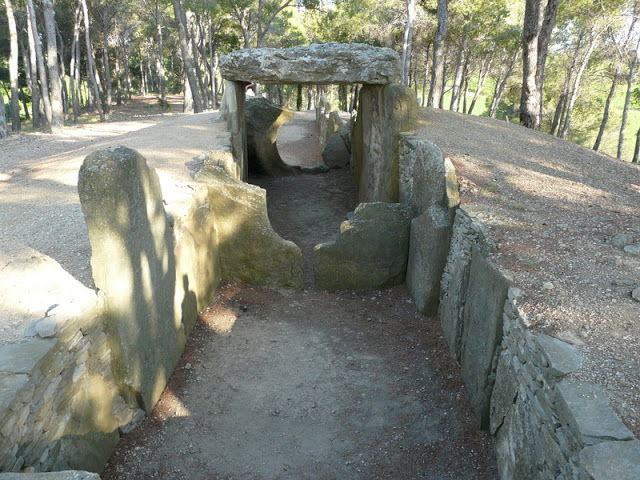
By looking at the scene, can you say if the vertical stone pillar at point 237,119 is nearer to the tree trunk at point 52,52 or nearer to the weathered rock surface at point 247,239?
the weathered rock surface at point 247,239

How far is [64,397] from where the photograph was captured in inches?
137

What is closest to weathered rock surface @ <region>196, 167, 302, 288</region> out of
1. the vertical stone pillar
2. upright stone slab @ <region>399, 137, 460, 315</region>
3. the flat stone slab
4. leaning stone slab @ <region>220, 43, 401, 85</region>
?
upright stone slab @ <region>399, 137, 460, 315</region>

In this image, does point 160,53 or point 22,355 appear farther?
point 160,53

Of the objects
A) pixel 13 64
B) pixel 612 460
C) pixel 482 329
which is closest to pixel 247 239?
pixel 482 329

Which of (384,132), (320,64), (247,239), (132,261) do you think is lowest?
(247,239)

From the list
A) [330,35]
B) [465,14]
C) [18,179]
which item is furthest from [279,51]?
[330,35]

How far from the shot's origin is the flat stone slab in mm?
3076

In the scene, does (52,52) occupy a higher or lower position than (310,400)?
higher

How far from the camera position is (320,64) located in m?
8.70

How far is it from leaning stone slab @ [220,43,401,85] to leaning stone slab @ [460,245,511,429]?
15.4ft

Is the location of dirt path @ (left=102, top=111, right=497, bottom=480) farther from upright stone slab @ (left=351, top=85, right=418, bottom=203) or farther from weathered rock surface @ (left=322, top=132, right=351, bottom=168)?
weathered rock surface @ (left=322, top=132, right=351, bottom=168)

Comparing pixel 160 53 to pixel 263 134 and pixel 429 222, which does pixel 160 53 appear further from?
pixel 429 222

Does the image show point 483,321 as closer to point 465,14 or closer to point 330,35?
point 465,14

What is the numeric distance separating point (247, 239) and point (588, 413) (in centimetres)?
542
